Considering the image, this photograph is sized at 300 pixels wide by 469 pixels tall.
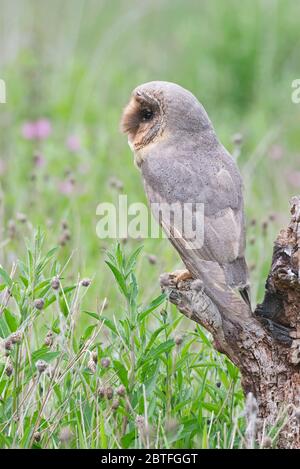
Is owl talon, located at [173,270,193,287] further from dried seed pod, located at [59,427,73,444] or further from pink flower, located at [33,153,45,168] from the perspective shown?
pink flower, located at [33,153,45,168]

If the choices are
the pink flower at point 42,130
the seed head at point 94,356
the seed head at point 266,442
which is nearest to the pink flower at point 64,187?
the pink flower at point 42,130

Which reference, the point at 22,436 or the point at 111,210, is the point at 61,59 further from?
the point at 22,436

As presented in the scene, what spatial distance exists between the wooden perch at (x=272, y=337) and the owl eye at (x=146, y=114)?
96 centimetres

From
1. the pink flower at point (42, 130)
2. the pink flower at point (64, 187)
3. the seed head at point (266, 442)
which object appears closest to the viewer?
the seed head at point (266, 442)

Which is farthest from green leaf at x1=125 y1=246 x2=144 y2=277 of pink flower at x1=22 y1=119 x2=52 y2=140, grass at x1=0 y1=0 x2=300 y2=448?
pink flower at x1=22 y1=119 x2=52 y2=140

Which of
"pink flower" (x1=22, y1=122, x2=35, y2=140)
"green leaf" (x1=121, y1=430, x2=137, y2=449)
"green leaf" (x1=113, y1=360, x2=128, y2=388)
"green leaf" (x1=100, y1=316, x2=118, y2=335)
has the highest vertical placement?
"pink flower" (x1=22, y1=122, x2=35, y2=140)

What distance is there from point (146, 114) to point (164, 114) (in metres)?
0.17

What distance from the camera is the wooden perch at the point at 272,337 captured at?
3543mm

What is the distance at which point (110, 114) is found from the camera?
784 cm

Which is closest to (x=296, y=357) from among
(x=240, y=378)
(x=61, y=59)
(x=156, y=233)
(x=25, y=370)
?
(x=240, y=378)

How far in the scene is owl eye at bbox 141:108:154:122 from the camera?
4.37 meters

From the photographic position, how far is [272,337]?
364cm

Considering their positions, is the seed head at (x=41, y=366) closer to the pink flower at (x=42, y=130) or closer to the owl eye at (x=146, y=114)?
the owl eye at (x=146, y=114)
